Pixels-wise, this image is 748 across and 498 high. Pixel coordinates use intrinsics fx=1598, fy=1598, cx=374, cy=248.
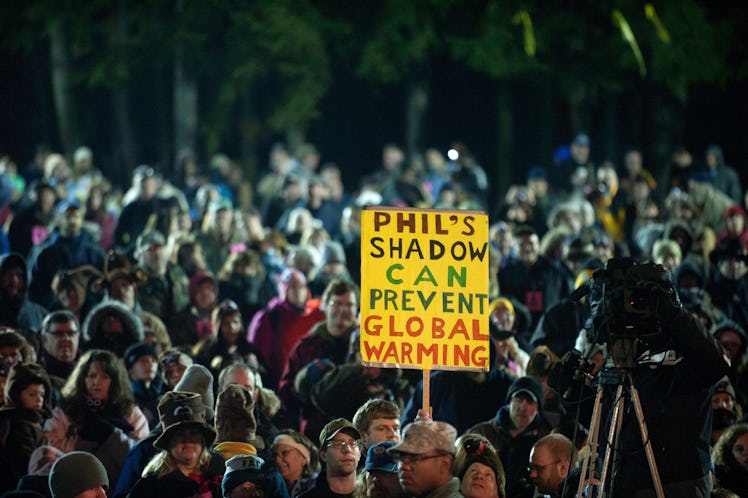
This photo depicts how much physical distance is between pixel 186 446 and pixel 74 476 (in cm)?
73

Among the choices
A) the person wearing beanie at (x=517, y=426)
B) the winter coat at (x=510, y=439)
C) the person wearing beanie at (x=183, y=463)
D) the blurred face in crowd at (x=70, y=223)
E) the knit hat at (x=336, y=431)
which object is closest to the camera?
the person wearing beanie at (x=183, y=463)

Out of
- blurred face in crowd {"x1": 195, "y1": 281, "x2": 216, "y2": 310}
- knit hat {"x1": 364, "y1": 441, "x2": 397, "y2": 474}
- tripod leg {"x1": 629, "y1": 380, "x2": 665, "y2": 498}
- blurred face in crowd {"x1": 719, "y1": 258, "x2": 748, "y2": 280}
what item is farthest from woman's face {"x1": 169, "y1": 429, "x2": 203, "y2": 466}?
blurred face in crowd {"x1": 719, "y1": 258, "x2": 748, "y2": 280}

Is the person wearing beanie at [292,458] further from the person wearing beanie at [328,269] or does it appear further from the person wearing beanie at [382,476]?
the person wearing beanie at [328,269]

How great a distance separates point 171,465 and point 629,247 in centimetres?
1081

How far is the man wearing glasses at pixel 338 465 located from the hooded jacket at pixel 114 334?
3738mm

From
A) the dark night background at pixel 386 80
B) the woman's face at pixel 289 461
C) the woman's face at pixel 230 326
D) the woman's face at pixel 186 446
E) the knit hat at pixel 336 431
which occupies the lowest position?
the woman's face at pixel 289 461

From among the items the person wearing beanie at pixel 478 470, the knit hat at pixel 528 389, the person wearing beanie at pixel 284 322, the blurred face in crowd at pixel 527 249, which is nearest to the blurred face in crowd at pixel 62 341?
the person wearing beanie at pixel 284 322

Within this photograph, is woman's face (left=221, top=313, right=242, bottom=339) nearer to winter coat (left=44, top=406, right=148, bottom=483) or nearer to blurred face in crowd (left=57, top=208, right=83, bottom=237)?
winter coat (left=44, top=406, right=148, bottom=483)

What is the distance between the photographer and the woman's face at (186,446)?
9.55 m

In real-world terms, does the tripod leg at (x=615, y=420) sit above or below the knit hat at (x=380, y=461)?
above

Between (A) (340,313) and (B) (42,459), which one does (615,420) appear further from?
(A) (340,313)

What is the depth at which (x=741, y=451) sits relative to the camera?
418 inches

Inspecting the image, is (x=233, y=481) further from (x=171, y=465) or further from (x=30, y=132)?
(x=30, y=132)

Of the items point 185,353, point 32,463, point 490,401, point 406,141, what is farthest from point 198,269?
point 406,141
